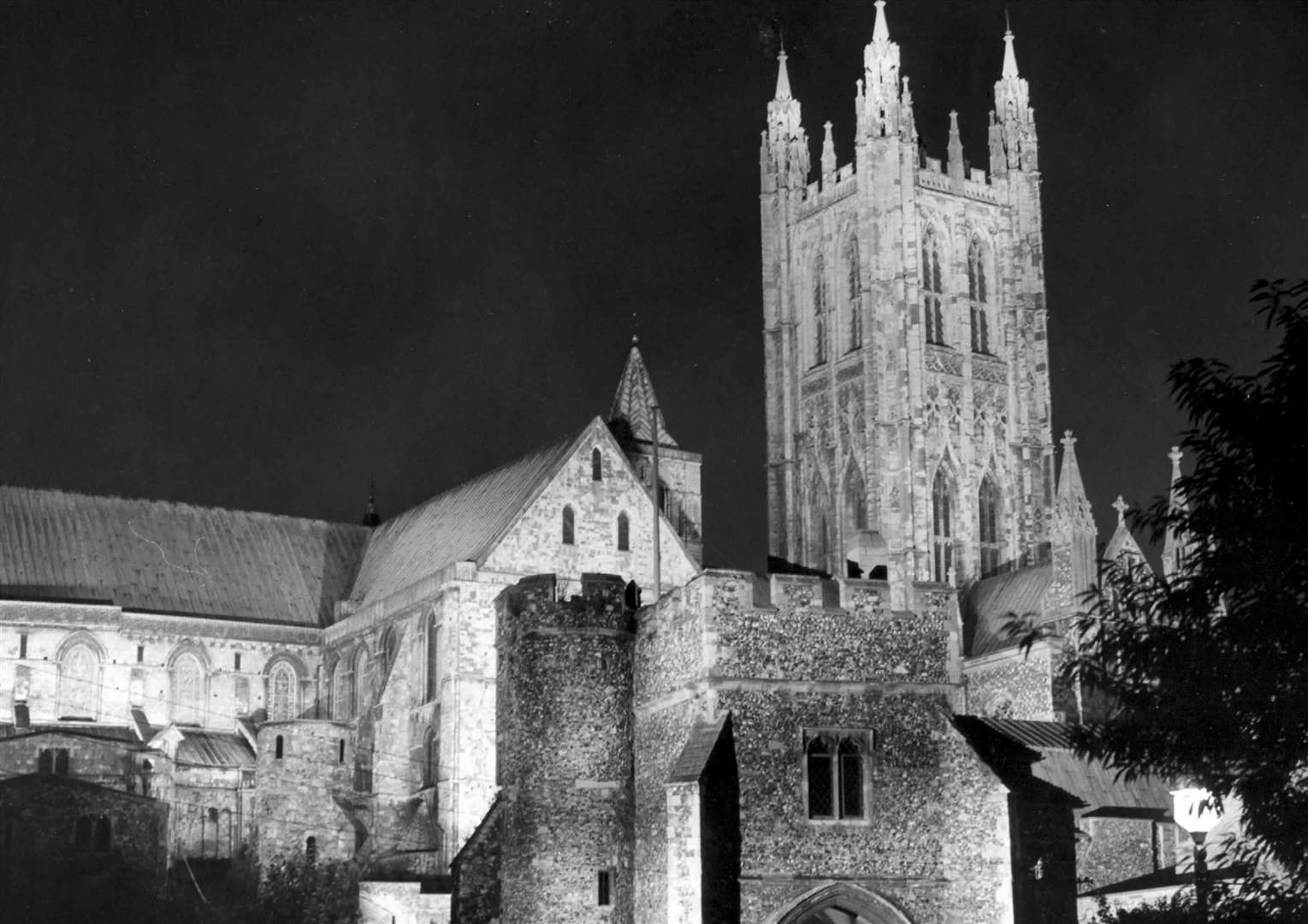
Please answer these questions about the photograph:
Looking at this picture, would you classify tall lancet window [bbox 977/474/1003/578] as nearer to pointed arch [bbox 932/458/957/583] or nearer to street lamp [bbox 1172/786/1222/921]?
pointed arch [bbox 932/458/957/583]

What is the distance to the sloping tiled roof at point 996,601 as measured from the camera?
90688 millimetres

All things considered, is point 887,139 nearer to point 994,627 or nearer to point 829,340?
point 829,340

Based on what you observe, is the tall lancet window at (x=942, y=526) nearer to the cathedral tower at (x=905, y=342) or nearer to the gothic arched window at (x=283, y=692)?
the cathedral tower at (x=905, y=342)

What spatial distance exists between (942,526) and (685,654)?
72818 millimetres

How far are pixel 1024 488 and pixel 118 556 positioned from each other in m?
57.3

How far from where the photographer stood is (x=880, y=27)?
124m

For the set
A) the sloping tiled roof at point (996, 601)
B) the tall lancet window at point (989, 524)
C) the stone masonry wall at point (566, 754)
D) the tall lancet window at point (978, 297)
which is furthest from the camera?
the tall lancet window at point (978, 297)

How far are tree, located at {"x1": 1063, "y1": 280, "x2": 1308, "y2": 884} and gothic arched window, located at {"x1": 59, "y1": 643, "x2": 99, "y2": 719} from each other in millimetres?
A: 52389

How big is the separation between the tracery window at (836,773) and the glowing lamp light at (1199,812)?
11.9m

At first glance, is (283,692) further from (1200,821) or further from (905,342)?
(1200,821)

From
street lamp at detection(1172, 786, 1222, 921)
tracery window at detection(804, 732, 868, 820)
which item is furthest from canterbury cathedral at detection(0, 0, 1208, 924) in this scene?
street lamp at detection(1172, 786, 1222, 921)

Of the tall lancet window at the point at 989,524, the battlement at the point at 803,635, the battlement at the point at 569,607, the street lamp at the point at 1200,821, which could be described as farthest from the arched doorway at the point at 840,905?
the tall lancet window at the point at 989,524

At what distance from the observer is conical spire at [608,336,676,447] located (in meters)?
100

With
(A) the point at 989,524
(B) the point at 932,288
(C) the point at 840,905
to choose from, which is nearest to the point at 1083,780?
(C) the point at 840,905
